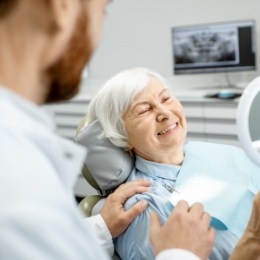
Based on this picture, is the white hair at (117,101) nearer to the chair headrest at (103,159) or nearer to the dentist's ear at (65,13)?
the chair headrest at (103,159)

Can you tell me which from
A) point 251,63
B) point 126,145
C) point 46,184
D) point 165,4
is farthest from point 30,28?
point 165,4

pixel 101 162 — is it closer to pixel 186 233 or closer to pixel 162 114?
pixel 162 114

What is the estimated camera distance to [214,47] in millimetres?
3639

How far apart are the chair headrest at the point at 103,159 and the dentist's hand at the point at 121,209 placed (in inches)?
4.1

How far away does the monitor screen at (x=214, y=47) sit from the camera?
11.6ft

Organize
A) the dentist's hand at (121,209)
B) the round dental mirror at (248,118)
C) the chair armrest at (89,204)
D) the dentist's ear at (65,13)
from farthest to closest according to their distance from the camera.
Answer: the chair armrest at (89,204) < the dentist's hand at (121,209) < the round dental mirror at (248,118) < the dentist's ear at (65,13)

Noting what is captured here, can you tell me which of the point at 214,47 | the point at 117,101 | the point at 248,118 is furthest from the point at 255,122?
the point at 214,47

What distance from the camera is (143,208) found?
57.6 inches

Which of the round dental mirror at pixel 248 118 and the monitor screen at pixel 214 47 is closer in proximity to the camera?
the round dental mirror at pixel 248 118

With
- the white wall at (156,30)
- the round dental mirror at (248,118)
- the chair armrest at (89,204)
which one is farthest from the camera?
the white wall at (156,30)

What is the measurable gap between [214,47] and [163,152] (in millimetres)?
2203

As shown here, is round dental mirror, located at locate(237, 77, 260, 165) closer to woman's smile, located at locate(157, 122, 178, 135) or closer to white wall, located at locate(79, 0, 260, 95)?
woman's smile, located at locate(157, 122, 178, 135)

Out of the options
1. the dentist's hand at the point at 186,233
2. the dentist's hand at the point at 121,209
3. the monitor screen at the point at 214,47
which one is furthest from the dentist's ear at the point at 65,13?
the monitor screen at the point at 214,47

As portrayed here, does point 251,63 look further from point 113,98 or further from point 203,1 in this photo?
point 113,98
